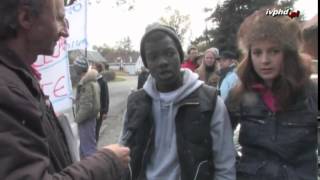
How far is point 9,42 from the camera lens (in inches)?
68.1

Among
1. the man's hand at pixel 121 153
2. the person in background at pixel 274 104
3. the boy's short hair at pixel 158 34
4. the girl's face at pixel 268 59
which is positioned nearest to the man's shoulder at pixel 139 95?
the boy's short hair at pixel 158 34

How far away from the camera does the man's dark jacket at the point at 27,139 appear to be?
147 cm

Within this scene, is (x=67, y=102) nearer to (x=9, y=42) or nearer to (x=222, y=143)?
(x=222, y=143)

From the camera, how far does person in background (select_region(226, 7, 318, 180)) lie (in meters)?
2.53

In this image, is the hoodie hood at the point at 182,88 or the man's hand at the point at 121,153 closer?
the man's hand at the point at 121,153

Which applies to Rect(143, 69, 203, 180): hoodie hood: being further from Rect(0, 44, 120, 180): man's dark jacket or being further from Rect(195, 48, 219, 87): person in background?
Rect(195, 48, 219, 87): person in background

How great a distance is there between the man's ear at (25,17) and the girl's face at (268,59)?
4.45 ft

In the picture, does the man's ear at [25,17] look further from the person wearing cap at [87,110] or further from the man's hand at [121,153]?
the person wearing cap at [87,110]

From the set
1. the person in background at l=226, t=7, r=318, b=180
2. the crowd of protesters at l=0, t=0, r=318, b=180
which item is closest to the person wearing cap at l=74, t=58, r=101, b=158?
the crowd of protesters at l=0, t=0, r=318, b=180

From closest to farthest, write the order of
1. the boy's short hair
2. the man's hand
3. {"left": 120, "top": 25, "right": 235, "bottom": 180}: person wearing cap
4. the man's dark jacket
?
the man's dark jacket
the man's hand
{"left": 120, "top": 25, "right": 235, "bottom": 180}: person wearing cap
the boy's short hair

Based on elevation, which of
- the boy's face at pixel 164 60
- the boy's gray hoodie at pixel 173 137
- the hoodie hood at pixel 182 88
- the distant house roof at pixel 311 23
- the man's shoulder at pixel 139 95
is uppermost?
the distant house roof at pixel 311 23

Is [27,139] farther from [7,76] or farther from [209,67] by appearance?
[209,67]

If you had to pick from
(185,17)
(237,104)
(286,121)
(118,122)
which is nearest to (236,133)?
(237,104)

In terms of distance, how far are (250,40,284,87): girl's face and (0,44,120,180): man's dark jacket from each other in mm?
1170
